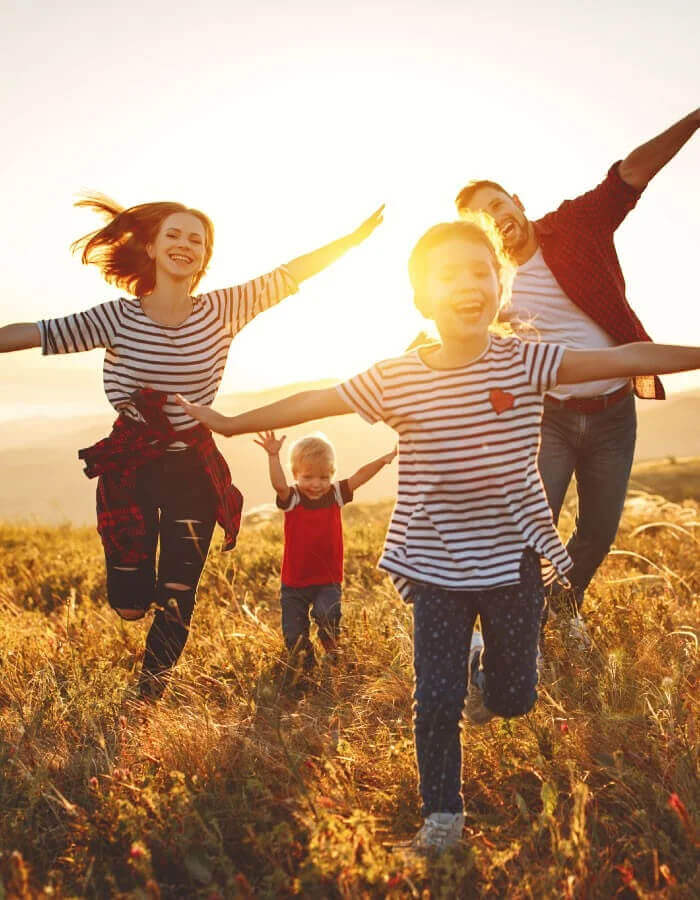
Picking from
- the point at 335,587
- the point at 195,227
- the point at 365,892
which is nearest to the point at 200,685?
the point at 335,587

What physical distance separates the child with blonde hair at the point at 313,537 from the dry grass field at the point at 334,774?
0.64 feet

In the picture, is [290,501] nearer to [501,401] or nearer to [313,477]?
[313,477]

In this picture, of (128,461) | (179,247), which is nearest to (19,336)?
(128,461)

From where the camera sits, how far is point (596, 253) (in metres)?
4.37

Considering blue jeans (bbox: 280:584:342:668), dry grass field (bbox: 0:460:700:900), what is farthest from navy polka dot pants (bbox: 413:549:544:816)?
blue jeans (bbox: 280:584:342:668)

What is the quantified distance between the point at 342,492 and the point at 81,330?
6.14 ft

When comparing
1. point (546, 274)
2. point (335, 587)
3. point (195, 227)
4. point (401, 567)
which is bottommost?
point (335, 587)

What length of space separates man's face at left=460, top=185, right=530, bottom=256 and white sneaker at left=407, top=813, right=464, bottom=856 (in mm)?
2805

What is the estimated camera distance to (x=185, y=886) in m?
2.50

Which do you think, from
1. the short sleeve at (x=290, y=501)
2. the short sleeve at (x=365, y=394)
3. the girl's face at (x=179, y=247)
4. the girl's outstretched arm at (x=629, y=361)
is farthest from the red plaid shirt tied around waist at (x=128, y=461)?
the girl's outstretched arm at (x=629, y=361)

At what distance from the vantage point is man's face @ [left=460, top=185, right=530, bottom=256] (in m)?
4.30

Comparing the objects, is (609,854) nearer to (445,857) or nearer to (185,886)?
(445,857)

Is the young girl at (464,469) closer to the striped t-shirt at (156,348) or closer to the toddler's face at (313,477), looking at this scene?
the striped t-shirt at (156,348)

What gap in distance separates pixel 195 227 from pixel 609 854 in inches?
131
